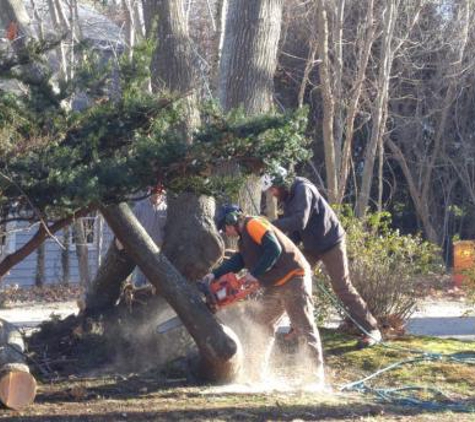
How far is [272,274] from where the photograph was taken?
26.5ft

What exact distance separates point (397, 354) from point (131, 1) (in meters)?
7.14

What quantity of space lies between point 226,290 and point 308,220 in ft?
4.74

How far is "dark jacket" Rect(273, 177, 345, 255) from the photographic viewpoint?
8789mm

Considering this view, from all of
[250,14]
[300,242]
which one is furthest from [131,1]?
[300,242]

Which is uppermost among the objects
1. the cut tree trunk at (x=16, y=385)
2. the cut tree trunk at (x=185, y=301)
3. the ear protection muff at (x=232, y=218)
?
the ear protection muff at (x=232, y=218)

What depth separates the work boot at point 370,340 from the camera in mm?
9336

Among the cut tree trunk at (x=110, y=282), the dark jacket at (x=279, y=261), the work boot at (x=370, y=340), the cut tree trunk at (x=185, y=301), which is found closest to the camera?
the cut tree trunk at (x=185, y=301)

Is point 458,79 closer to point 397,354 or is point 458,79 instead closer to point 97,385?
point 397,354

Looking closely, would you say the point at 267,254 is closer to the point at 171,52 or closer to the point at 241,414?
the point at 241,414

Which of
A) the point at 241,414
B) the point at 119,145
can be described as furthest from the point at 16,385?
the point at 119,145

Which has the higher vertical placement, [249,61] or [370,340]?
[249,61]

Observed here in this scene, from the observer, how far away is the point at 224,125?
659cm

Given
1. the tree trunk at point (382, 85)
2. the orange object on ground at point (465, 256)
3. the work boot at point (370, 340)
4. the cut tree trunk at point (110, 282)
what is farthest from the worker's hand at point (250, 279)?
the tree trunk at point (382, 85)

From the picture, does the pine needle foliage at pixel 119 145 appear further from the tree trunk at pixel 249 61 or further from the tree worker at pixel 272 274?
the tree trunk at pixel 249 61
